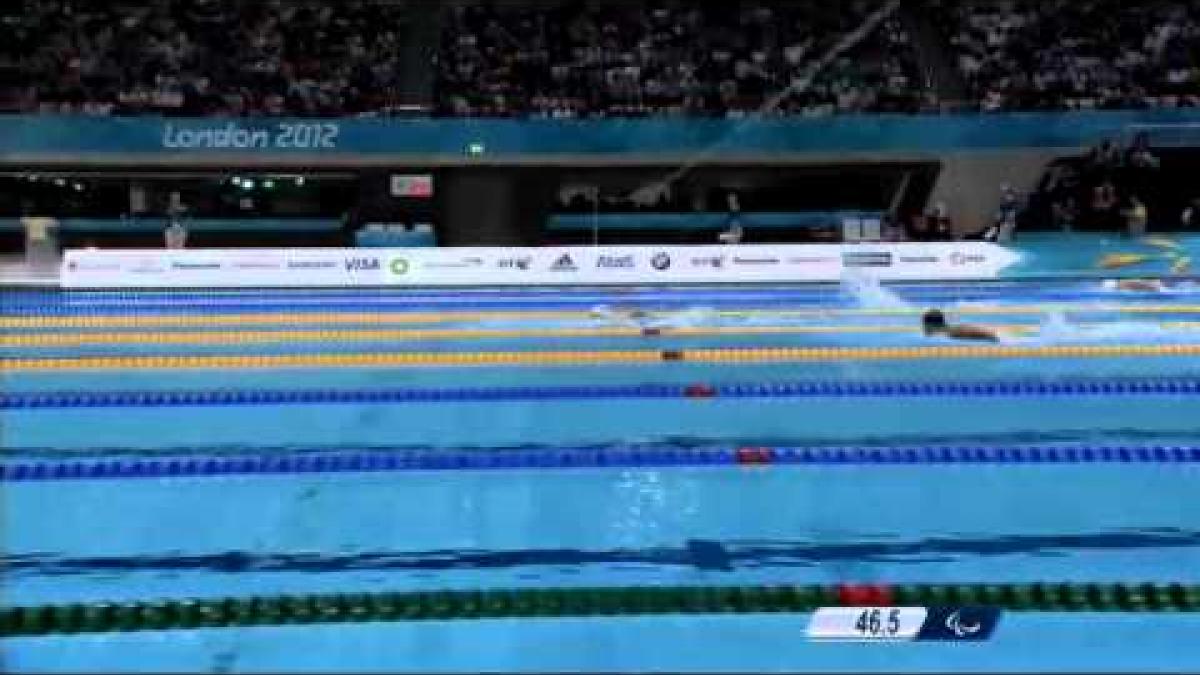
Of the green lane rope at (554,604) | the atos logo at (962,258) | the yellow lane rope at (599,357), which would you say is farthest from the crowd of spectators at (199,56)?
the green lane rope at (554,604)

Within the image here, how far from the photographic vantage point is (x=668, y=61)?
20.4 meters

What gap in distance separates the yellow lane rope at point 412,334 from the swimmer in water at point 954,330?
376 millimetres

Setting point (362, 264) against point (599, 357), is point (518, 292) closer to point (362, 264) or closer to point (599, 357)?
point (362, 264)

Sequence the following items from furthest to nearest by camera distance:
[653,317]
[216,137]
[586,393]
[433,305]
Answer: [216,137]
[433,305]
[653,317]
[586,393]

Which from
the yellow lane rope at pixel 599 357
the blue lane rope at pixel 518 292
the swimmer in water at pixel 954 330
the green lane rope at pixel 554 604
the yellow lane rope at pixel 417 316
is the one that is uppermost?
the blue lane rope at pixel 518 292

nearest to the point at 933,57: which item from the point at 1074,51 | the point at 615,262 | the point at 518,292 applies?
the point at 1074,51

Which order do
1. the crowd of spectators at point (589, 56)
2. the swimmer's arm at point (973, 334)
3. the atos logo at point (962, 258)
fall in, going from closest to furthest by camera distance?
1. the swimmer's arm at point (973, 334)
2. the atos logo at point (962, 258)
3. the crowd of spectators at point (589, 56)

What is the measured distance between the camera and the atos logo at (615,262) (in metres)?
13.4

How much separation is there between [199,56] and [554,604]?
59.1 feet

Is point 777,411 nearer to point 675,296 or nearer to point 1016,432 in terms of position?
point 1016,432

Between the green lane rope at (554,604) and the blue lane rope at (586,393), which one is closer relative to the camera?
the green lane rope at (554,604)

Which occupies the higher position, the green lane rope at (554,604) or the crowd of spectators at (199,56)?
the crowd of spectators at (199,56)

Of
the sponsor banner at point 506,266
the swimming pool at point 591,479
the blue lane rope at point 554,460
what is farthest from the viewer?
the sponsor banner at point 506,266

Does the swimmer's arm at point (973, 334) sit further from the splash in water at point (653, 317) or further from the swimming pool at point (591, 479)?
the splash in water at point (653, 317)
